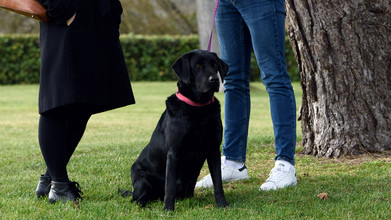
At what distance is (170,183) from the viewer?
134 inches

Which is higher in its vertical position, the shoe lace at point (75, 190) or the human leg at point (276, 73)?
the human leg at point (276, 73)

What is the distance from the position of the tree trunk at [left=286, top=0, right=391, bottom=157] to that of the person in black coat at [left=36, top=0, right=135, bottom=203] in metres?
2.12

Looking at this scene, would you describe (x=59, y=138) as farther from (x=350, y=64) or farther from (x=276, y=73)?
(x=350, y=64)

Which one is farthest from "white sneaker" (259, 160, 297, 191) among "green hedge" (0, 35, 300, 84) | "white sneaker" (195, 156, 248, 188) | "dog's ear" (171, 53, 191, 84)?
"green hedge" (0, 35, 300, 84)

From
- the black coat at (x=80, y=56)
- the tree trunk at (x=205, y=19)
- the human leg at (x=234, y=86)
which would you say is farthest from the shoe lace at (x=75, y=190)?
the tree trunk at (x=205, y=19)

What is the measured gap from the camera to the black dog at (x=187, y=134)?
3.38 metres

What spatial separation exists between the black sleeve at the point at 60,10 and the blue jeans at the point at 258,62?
4.24 ft

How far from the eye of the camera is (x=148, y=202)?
368 cm

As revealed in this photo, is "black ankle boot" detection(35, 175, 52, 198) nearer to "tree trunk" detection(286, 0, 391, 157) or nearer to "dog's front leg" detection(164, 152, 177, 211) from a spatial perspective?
"dog's front leg" detection(164, 152, 177, 211)

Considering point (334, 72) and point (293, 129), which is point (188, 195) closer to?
point (293, 129)

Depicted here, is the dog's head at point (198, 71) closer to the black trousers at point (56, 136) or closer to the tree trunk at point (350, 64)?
the black trousers at point (56, 136)

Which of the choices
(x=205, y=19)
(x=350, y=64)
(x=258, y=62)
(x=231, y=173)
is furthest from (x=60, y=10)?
(x=205, y=19)

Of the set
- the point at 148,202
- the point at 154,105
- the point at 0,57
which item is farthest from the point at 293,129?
the point at 0,57

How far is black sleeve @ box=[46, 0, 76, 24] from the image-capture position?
3.32 meters
